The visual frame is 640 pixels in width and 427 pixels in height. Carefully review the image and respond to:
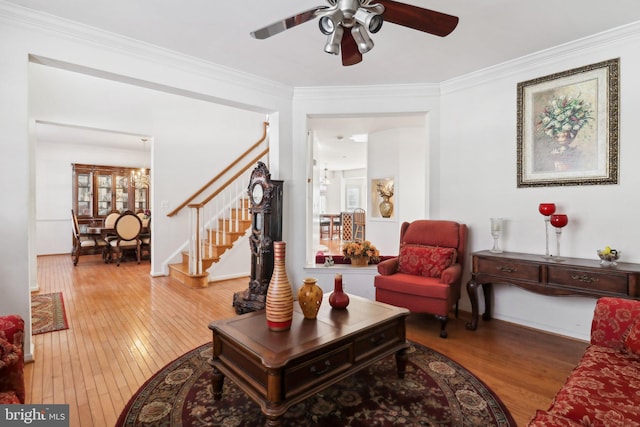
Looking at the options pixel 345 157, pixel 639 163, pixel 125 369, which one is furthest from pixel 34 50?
pixel 345 157

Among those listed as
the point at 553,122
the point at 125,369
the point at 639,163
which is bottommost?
the point at 125,369

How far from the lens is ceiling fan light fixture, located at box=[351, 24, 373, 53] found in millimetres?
1881

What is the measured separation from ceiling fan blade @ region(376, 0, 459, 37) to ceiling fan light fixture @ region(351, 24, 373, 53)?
0.14 meters

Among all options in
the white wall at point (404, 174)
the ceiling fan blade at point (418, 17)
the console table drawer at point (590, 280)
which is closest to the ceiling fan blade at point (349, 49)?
the ceiling fan blade at point (418, 17)

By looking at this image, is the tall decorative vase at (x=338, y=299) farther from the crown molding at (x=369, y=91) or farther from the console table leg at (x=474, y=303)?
the crown molding at (x=369, y=91)

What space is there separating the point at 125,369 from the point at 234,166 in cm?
435

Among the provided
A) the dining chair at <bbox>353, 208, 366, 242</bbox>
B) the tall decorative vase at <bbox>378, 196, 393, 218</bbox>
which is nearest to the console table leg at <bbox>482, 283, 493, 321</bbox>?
the tall decorative vase at <bbox>378, 196, 393, 218</bbox>

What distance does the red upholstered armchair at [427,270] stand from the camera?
2.92 metres

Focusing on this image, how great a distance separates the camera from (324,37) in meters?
2.79

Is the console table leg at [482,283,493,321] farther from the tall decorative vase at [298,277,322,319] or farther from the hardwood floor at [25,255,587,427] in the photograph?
the tall decorative vase at [298,277,322,319]

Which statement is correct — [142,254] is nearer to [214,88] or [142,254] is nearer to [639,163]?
[214,88]

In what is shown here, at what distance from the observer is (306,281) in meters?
2.04

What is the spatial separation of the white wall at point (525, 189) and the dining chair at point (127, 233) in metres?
5.72

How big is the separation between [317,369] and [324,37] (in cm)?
263
